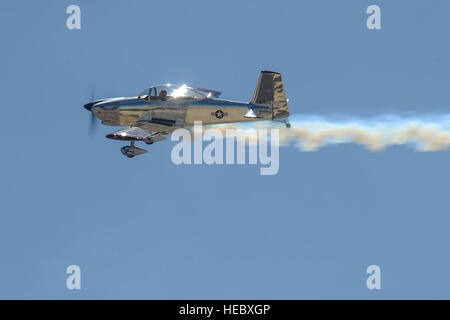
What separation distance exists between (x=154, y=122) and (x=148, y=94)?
4.46 ft

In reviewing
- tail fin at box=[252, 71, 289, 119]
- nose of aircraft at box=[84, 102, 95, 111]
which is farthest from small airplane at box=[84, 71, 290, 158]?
nose of aircraft at box=[84, 102, 95, 111]

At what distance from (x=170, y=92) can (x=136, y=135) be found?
9.06 feet

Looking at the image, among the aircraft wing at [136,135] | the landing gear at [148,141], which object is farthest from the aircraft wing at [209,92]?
the landing gear at [148,141]

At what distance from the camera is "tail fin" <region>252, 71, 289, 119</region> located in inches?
2015

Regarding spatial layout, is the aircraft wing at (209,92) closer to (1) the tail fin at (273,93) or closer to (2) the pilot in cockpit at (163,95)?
(2) the pilot in cockpit at (163,95)

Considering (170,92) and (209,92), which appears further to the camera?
(209,92)

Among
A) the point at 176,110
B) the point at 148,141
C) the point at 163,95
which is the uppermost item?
the point at 163,95

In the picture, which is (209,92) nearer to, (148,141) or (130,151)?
(148,141)

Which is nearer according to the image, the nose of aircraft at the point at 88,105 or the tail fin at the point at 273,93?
the tail fin at the point at 273,93

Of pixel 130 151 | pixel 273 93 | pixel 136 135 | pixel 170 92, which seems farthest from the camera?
pixel 170 92

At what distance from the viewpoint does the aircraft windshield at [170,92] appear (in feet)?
173

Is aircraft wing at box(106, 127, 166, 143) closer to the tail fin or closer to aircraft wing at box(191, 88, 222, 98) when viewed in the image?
aircraft wing at box(191, 88, 222, 98)

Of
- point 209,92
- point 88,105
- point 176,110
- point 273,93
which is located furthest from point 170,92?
point 273,93

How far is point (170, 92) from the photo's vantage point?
174 ft
